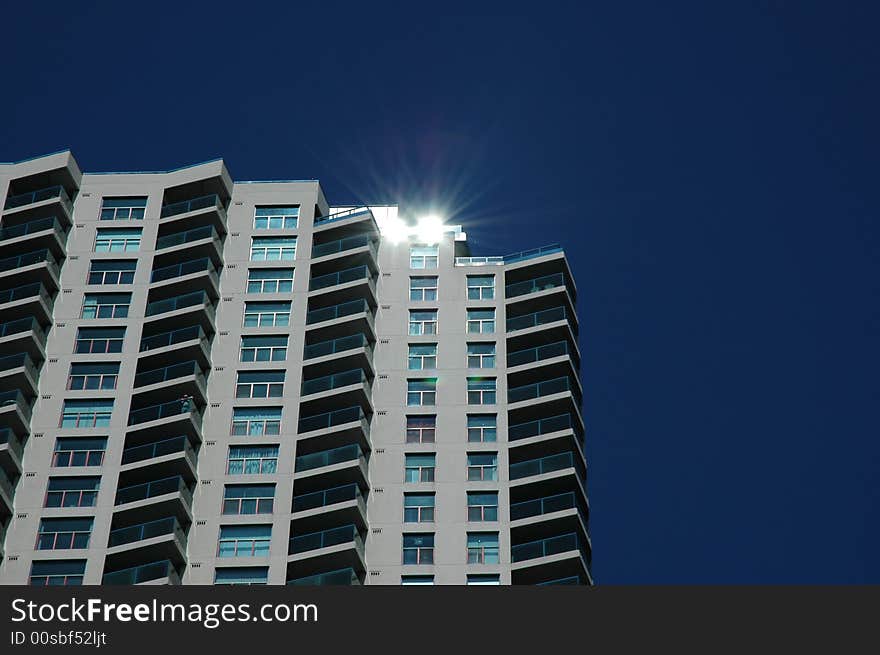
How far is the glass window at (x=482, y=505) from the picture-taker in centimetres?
9588

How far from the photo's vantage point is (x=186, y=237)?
108m

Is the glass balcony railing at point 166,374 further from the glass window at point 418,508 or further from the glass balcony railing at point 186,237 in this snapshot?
the glass window at point 418,508

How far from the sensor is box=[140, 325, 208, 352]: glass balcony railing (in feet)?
333

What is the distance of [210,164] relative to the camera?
11125cm

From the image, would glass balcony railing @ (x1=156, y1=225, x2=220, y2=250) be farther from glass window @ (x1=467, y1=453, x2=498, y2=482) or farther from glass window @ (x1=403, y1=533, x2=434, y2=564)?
glass window @ (x1=403, y1=533, x2=434, y2=564)

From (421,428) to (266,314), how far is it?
11791mm

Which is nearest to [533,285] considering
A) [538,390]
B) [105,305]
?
[538,390]

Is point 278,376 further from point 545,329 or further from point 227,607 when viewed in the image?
point 227,607

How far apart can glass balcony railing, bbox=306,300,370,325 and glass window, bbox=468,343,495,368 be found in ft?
21.2

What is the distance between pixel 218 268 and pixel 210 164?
7.72m

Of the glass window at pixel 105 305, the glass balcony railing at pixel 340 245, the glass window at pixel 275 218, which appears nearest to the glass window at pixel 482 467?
the glass balcony railing at pixel 340 245

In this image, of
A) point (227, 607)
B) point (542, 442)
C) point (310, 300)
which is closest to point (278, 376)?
point (310, 300)

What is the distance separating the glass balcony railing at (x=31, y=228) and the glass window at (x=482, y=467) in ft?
95.7

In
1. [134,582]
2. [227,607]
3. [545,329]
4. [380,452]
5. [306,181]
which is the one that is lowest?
[227,607]
